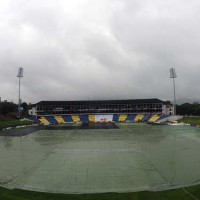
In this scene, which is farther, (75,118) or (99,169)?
(75,118)

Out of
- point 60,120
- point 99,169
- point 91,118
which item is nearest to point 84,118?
point 91,118

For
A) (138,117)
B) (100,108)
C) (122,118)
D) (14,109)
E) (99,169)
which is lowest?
(99,169)

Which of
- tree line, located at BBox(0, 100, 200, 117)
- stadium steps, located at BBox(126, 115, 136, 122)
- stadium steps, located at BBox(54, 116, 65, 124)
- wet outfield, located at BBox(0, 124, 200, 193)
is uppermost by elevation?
tree line, located at BBox(0, 100, 200, 117)

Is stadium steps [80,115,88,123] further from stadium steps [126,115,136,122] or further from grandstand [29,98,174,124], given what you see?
stadium steps [126,115,136,122]

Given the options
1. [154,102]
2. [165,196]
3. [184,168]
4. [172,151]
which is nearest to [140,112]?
[154,102]

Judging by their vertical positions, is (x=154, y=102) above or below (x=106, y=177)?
above

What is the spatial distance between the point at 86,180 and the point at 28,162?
7217 millimetres

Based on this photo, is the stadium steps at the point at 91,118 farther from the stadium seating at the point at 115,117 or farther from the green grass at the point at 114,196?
the green grass at the point at 114,196

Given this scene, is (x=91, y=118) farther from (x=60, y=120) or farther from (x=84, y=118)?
(x=60, y=120)

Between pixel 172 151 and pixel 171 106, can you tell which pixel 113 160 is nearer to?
pixel 172 151

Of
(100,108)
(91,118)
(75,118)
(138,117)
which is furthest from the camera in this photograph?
(100,108)

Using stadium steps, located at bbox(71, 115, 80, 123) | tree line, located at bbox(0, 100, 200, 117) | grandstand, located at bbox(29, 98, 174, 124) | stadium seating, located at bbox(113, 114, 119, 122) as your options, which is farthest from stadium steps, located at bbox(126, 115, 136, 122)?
tree line, located at bbox(0, 100, 200, 117)

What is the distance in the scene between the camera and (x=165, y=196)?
39.3 ft

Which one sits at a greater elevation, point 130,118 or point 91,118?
point 130,118
